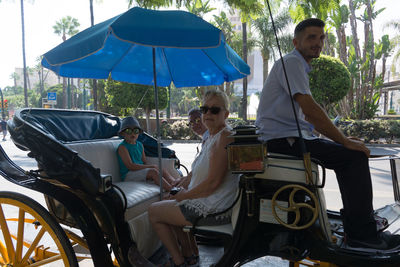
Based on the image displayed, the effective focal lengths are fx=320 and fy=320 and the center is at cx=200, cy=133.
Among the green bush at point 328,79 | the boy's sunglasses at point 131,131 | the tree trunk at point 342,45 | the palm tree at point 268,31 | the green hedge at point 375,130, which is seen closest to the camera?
the boy's sunglasses at point 131,131

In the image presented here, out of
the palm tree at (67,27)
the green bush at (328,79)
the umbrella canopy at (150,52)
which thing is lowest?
the umbrella canopy at (150,52)

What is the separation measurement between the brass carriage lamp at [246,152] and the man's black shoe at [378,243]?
739 millimetres

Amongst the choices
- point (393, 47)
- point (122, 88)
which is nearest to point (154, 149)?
point (122, 88)

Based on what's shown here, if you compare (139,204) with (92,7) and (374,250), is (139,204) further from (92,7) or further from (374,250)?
(92,7)

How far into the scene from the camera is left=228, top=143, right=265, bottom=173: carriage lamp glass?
170 centimetres

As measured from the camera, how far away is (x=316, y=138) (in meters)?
2.03

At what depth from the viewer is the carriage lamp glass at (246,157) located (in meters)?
1.70

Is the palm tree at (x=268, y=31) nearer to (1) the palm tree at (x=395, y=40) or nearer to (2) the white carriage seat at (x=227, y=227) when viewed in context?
(1) the palm tree at (x=395, y=40)

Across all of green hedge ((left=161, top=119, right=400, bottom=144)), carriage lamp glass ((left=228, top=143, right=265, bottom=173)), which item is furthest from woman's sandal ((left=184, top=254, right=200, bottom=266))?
green hedge ((left=161, top=119, right=400, bottom=144))

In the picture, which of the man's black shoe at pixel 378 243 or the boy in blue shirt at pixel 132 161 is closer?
the man's black shoe at pixel 378 243

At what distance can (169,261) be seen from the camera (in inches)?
91.0

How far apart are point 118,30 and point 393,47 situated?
32.6 metres

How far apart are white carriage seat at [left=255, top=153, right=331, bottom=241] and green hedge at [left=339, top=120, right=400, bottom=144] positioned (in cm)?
1248

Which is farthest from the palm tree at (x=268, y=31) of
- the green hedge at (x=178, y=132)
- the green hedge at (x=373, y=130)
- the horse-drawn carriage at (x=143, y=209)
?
the horse-drawn carriage at (x=143, y=209)
